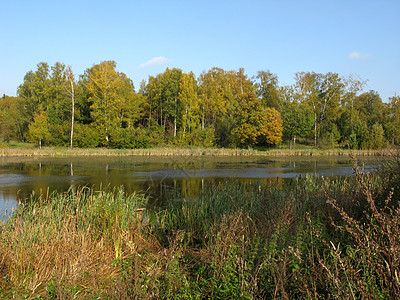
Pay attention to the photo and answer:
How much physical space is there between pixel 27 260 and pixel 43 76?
5024 cm

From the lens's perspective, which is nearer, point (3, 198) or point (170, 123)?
point (3, 198)

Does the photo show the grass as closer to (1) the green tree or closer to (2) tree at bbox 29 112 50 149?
(2) tree at bbox 29 112 50 149

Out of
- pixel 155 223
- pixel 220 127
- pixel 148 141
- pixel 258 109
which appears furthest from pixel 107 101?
pixel 155 223

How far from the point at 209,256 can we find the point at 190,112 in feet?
139

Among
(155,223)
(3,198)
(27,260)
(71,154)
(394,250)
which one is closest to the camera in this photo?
(394,250)

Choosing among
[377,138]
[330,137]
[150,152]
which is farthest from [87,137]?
[377,138]

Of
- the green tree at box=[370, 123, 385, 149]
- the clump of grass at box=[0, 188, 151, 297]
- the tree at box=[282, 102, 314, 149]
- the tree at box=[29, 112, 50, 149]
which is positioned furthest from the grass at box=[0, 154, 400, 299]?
the tree at box=[282, 102, 314, 149]

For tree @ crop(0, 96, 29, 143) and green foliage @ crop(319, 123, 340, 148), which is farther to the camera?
tree @ crop(0, 96, 29, 143)

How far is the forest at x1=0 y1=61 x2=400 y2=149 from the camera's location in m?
43.2

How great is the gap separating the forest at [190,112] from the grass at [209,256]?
36870 mm

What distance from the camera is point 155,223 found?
621cm

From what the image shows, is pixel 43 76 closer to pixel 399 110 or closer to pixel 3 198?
pixel 3 198

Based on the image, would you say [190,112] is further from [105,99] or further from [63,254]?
[63,254]

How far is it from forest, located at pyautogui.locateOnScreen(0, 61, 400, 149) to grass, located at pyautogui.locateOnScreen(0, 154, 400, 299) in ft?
121
